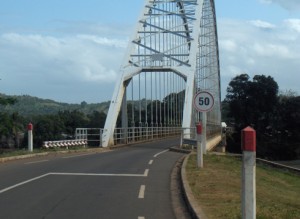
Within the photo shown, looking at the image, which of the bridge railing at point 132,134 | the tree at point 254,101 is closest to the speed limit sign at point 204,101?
the bridge railing at point 132,134

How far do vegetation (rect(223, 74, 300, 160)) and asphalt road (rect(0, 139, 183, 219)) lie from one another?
6039 cm

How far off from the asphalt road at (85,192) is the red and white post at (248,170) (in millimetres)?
2399

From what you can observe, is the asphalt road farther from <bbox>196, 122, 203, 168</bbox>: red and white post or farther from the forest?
the forest

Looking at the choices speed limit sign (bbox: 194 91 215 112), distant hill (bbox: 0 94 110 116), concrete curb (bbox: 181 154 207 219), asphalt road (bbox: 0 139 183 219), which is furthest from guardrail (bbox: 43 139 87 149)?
distant hill (bbox: 0 94 110 116)

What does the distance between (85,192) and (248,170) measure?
5.99 meters

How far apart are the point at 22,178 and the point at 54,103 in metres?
121

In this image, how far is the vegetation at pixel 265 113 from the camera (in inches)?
3049

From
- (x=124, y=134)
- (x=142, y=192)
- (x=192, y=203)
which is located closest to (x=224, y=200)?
(x=192, y=203)

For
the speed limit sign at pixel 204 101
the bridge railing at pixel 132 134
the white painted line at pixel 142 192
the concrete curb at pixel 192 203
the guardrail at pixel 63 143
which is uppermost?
the speed limit sign at pixel 204 101

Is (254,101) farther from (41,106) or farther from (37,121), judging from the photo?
(41,106)

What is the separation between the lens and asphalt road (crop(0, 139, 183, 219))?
32.6 feet

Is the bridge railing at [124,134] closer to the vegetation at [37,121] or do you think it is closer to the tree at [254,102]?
the vegetation at [37,121]

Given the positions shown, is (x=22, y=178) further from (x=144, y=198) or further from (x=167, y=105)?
(x=167, y=105)

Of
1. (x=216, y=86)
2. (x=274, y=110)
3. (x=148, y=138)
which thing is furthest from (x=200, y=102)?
(x=274, y=110)
